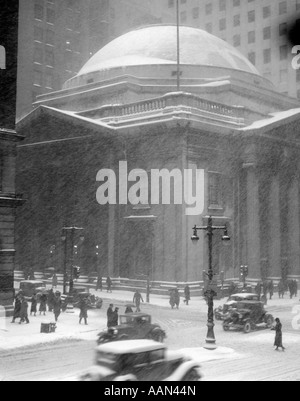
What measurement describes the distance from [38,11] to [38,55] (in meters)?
5.30

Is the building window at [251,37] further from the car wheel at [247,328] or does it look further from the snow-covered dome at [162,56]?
the car wheel at [247,328]

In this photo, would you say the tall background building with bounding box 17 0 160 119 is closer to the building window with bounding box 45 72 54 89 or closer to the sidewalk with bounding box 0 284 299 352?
the building window with bounding box 45 72 54 89

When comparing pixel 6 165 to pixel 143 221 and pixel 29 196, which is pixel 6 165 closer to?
pixel 143 221

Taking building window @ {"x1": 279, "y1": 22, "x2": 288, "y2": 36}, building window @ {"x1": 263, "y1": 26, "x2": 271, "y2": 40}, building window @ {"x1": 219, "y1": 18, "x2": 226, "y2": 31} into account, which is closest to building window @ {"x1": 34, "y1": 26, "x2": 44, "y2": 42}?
building window @ {"x1": 219, "y1": 18, "x2": 226, "y2": 31}

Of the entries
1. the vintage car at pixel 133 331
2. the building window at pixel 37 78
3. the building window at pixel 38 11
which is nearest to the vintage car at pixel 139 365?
the vintage car at pixel 133 331

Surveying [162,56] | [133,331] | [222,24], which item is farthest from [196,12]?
[133,331]

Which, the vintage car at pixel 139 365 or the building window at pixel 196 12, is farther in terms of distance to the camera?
the building window at pixel 196 12

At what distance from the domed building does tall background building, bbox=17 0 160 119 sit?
18.2 metres

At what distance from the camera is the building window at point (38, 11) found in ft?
226

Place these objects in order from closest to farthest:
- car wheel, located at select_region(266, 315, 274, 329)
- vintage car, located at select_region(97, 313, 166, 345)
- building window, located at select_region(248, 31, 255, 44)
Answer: vintage car, located at select_region(97, 313, 166, 345)
car wheel, located at select_region(266, 315, 274, 329)
building window, located at select_region(248, 31, 255, 44)

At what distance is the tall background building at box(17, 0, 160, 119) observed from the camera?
221 ft

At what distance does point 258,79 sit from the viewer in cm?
5200

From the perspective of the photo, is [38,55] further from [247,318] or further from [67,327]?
[247,318]

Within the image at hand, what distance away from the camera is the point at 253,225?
41.4 metres
